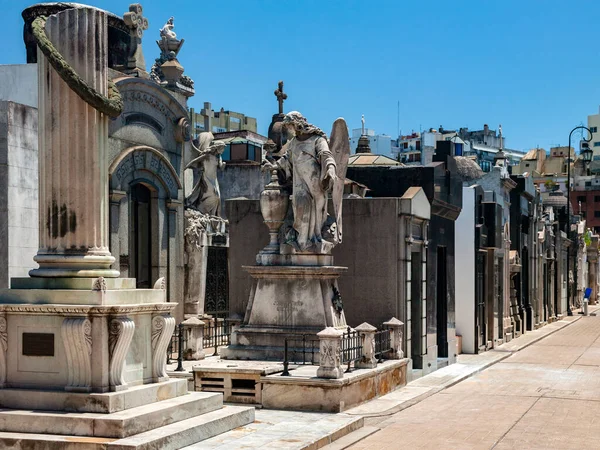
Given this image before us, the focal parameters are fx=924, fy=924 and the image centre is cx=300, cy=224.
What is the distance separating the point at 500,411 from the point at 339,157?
5.13m

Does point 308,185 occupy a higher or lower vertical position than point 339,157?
lower

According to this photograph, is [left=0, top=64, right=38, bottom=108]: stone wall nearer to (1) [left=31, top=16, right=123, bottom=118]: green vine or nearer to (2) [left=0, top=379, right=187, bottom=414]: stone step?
(1) [left=31, top=16, right=123, bottom=118]: green vine

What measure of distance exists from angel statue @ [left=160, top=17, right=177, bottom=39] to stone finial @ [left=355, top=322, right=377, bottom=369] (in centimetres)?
930

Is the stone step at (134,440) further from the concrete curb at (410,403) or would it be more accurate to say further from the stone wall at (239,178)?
the stone wall at (239,178)

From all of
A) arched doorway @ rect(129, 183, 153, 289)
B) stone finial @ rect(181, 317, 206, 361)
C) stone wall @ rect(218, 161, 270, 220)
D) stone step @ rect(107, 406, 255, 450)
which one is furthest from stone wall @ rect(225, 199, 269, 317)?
stone wall @ rect(218, 161, 270, 220)

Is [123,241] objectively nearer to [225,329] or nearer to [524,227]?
[225,329]

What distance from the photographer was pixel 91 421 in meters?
9.47

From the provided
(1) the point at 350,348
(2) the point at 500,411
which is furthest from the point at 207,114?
(2) the point at 500,411

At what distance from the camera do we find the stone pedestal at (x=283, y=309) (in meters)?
15.4

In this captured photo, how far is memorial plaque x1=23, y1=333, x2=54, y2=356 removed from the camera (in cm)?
996

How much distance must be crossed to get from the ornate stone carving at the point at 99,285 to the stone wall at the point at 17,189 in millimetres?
4542

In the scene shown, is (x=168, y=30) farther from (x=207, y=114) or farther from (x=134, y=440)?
(x=207, y=114)

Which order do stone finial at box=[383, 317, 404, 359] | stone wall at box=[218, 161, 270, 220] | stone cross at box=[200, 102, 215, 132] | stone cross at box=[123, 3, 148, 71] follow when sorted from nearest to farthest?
stone finial at box=[383, 317, 404, 359]
stone cross at box=[123, 3, 148, 71]
stone wall at box=[218, 161, 270, 220]
stone cross at box=[200, 102, 215, 132]

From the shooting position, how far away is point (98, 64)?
10.6 m
